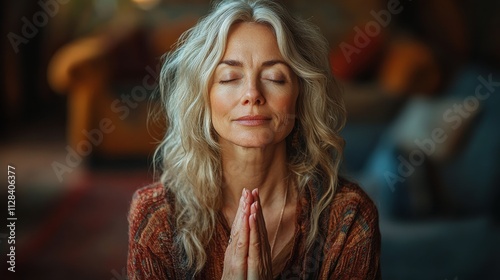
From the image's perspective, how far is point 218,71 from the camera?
1851 mm

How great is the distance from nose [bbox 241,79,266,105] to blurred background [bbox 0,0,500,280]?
2200mm

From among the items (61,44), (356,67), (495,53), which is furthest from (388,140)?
(61,44)

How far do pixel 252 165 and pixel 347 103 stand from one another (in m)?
2.18

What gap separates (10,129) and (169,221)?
2369 mm

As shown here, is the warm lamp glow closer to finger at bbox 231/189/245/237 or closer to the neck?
the neck

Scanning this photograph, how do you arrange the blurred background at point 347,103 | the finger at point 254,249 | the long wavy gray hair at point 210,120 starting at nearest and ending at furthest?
the finger at point 254,249 → the long wavy gray hair at point 210,120 → the blurred background at point 347,103

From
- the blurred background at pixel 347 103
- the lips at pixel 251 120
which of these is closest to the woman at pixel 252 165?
the lips at pixel 251 120

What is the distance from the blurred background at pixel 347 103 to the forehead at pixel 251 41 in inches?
84.5

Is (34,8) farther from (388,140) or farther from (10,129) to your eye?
(388,140)

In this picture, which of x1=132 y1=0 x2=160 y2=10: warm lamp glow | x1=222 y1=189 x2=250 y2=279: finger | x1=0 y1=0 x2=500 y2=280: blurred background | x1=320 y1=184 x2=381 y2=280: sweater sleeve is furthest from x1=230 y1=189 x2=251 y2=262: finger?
x1=132 y1=0 x2=160 y2=10: warm lamp glow

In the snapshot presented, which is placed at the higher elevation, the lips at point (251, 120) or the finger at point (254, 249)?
the lips at point (251, 120)

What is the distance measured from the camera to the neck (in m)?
1.92

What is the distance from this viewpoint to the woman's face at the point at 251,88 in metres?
1.83

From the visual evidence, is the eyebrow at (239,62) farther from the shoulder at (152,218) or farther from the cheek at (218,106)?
the shoulder at (152,218)
